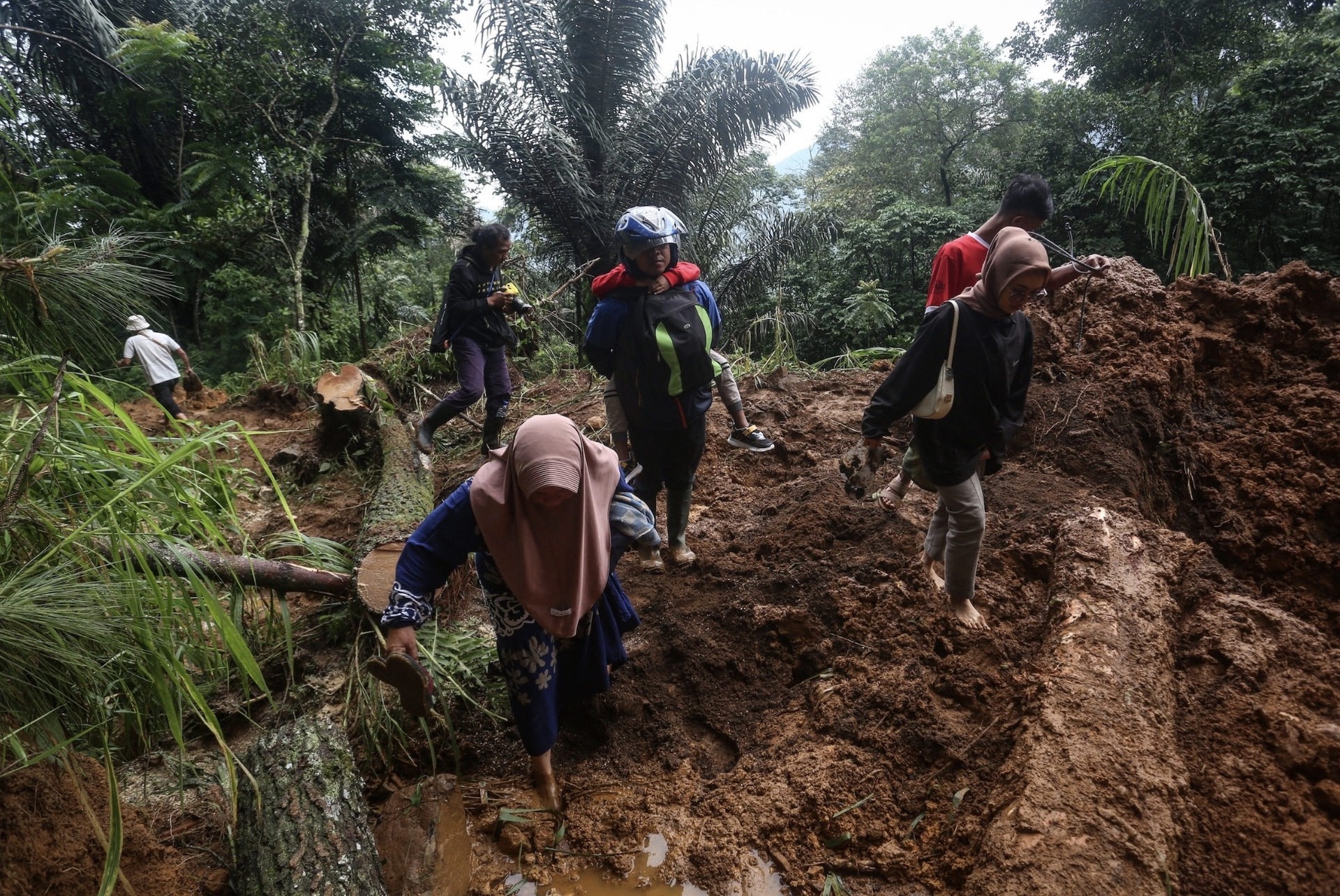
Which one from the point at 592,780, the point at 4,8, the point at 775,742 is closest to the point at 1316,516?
the point at 775,742

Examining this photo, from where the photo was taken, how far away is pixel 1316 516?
2.91m

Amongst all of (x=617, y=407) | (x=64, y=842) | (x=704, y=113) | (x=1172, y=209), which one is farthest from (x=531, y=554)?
(x=704, y=113)

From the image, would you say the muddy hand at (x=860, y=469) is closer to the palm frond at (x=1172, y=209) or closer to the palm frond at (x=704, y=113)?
the palm frond at (x=1172, y=209)

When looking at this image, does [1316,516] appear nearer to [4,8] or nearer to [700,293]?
[700,293]

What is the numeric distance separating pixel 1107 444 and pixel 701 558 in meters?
2.11

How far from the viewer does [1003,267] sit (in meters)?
2.15

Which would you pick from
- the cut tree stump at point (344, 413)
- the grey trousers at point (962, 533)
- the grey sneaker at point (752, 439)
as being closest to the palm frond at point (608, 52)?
the cut tree stump at point (344, 413)

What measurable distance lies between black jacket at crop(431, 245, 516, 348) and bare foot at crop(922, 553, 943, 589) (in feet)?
9.12

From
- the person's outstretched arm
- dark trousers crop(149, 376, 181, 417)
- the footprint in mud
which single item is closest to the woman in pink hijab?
the footprint in mud

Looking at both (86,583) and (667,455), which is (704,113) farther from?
(86,583)

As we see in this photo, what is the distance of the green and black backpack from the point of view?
2893mm

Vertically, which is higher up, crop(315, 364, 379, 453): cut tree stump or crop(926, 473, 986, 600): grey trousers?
crop(926, 473, 986, 600): grey trousers

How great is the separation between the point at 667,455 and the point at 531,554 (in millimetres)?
1257

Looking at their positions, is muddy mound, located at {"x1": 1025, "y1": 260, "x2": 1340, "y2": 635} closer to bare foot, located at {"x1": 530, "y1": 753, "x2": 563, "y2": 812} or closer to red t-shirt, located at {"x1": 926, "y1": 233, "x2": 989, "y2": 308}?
red t-shirt, located at {"x1": 926, "y1": 233, "x2": 989, "y2": 308}
